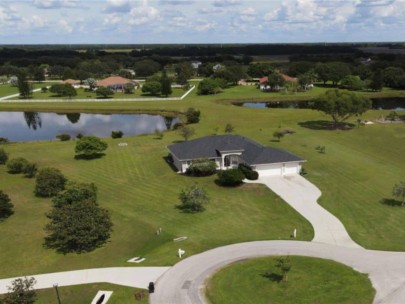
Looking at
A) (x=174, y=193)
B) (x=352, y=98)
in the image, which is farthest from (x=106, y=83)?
(x=174, y=193)

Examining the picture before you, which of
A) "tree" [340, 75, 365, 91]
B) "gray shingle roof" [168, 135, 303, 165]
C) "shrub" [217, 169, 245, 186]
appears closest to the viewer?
"shrub" [217, 169, 245, 186]

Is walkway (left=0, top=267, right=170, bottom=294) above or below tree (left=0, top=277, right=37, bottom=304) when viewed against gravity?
below

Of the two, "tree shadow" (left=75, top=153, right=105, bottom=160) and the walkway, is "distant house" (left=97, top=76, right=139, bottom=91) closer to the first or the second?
"tree shadow" (left=75, top=153, right=105, bottom=160)

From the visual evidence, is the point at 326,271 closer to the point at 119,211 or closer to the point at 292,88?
the point at 119,211

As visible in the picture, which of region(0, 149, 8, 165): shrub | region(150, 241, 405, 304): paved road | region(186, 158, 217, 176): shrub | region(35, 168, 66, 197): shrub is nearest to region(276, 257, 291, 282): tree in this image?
region(150, 241, 405, 304): paved road

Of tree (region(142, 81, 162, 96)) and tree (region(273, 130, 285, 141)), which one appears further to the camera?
tree (region(142, 81, 162, 96))

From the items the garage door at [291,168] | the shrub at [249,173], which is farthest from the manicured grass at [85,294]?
the garage door at [291,168]

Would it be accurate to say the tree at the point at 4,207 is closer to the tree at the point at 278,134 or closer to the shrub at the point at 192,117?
the tree at the point at 278,134
